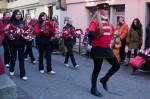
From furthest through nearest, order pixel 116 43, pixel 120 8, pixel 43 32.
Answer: pixel 120 8, pixel 116 43, pixel 43 32

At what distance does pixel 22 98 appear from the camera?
22.1 ft

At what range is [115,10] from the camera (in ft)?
51.3

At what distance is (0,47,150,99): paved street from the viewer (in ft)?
23.5

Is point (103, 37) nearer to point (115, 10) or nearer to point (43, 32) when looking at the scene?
point (43, 32)

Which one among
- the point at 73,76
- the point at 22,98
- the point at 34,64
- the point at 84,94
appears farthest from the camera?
the point at 34,64

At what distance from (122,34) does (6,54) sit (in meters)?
3.98

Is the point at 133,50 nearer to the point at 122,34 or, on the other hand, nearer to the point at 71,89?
the point at 122,34

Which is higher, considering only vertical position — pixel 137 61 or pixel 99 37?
pixel 99 37

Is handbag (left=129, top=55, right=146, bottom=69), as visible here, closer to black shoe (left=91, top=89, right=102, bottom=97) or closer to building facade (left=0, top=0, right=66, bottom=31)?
black shoe (left=91, top=89, right=102, bottom=97)

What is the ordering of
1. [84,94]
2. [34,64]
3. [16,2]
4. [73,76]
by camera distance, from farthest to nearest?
[16,2] → [34,64] → [73,76] → [84,94]

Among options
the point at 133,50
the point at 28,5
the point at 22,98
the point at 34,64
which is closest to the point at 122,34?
the point at 133,50

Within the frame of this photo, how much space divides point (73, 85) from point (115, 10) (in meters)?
8.16

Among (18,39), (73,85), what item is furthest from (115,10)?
(73,85)

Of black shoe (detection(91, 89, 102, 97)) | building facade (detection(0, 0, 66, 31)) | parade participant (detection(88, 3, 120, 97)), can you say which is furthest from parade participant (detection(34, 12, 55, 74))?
building facade (detection(0, 0, 66, 31))
